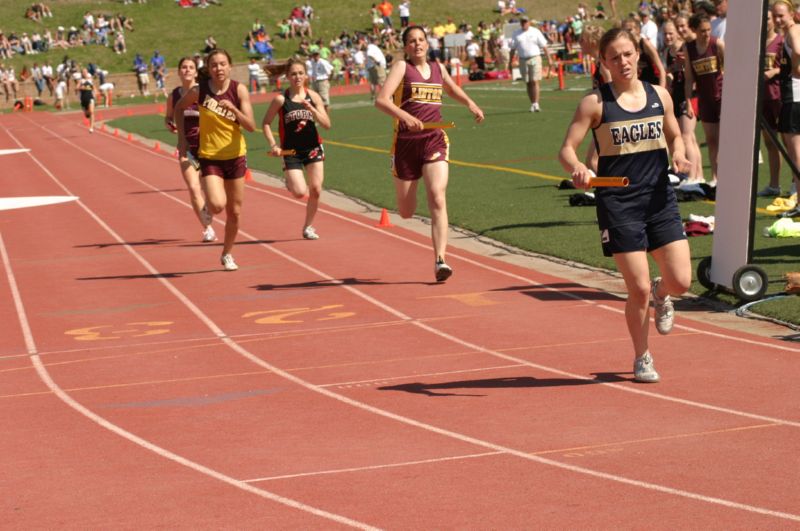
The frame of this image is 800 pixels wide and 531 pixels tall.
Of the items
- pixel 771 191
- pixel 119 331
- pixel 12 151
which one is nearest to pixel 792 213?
pixel 771 191

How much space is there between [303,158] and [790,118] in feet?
17.6

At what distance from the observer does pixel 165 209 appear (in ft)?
70.7

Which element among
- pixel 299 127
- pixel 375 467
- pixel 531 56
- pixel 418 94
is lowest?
pixel 375 467

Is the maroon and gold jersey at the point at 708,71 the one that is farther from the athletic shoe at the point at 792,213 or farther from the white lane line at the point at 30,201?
the white lane line at the point at 30,201

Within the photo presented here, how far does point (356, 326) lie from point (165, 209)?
1081cm

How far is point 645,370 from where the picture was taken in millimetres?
8578

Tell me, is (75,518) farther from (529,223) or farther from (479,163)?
(479,163)

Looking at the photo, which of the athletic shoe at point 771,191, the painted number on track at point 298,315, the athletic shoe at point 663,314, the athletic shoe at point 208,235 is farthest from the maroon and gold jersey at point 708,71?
the athletic shoe at point 663,314

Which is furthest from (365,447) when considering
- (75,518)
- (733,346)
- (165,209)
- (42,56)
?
(42,56)

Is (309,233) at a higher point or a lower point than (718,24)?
lower

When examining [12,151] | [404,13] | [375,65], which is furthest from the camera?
[404,13]

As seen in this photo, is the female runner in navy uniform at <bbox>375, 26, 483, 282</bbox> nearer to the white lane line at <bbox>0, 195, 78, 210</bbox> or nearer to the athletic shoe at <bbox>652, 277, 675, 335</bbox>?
the athletic shoe at <bbox>652, 277, 675, 335</bbox>

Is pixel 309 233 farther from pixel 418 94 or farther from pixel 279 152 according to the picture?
pixel 418 94

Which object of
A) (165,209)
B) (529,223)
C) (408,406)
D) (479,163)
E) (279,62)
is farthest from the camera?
(279,62)
